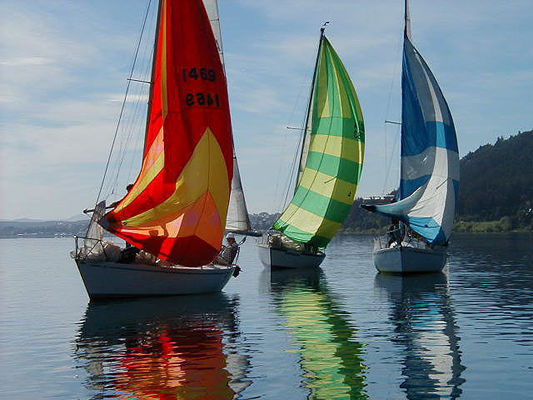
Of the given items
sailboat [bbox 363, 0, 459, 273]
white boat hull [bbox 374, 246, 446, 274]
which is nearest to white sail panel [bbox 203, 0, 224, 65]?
sailboat [bbox 363, 0, 459, 273]

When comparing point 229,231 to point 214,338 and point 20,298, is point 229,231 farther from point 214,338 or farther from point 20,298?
point 214,338

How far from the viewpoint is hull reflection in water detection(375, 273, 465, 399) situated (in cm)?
1565

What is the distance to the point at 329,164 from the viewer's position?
4769 cm

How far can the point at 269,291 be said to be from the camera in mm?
36500

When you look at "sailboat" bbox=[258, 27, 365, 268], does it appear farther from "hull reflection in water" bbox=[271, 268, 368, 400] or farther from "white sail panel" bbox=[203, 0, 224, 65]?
"white sail panel" bbox=[203, 0, 224, 65]

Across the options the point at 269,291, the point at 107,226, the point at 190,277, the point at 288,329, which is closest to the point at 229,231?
the point at 269,291

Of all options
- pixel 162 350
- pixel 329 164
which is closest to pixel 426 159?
pixel 329 164

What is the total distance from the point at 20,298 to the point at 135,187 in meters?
11.4

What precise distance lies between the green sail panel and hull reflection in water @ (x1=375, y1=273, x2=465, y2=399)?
10694 mm

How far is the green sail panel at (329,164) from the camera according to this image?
155 feet

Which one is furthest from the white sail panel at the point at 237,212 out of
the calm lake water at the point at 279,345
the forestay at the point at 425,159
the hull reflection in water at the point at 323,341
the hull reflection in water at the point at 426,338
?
the hull reflection in water at the point at 426,338

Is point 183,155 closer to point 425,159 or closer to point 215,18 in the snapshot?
point 215,18

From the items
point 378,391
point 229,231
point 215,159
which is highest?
A: point 215,159

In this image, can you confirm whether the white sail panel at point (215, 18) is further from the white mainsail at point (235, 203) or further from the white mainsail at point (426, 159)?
the white mainsail at point (426, 159)
